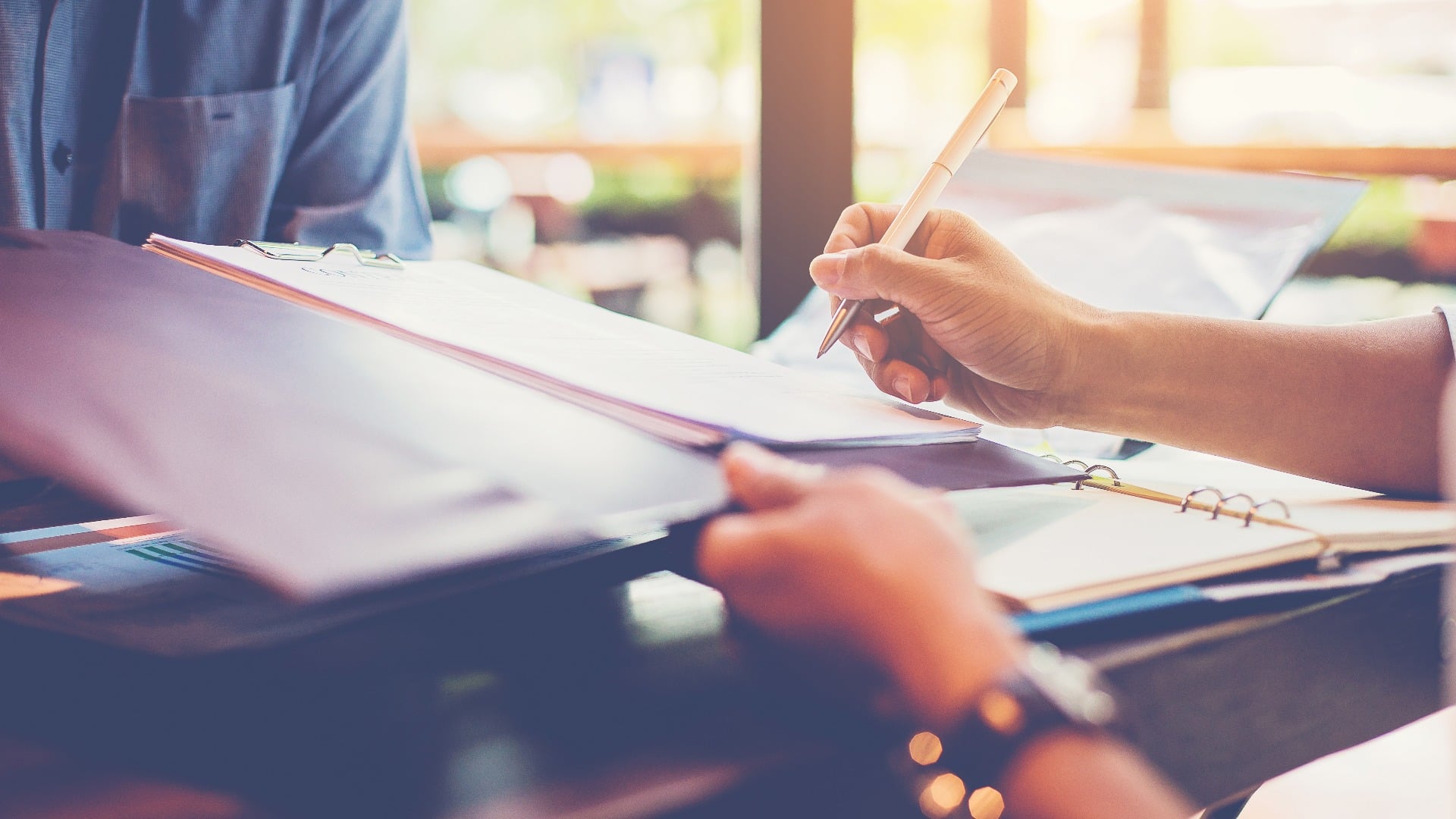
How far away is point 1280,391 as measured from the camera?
67 cm

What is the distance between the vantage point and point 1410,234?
2.66 meters

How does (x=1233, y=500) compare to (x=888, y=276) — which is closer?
(x=1233, y=500)

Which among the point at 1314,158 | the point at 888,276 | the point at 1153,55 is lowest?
the point at 888,276

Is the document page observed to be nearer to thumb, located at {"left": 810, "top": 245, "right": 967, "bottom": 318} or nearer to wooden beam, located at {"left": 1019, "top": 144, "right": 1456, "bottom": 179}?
thumb, located at {"left": 810, "top": 245, "right": 967, "bottom": 318}

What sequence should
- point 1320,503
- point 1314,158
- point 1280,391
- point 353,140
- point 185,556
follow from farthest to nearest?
point 1314,158 → point 353,140 → point 1280,391 → point 1320,503 → point 185,556

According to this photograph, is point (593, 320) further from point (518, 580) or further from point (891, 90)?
point (891, 90)

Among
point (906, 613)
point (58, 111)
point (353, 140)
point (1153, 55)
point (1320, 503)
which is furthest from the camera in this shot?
point (1153, 55)

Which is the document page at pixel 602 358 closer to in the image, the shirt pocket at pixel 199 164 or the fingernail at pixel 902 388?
the fingernail at pixel 902 388

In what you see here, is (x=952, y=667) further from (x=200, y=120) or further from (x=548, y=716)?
(x=200, y=120)

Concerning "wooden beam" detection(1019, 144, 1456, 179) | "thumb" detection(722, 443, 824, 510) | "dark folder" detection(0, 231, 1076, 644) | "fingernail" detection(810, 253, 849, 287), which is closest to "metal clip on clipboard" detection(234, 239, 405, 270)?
"dark folder" detection(0, 231, 1076, 644)

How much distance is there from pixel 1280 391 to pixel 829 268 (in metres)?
0.31

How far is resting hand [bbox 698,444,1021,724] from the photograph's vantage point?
0.30 metres

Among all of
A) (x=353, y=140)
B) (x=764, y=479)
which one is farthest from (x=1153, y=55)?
(x=764, y=479)

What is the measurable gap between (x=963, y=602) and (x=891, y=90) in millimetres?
7729
